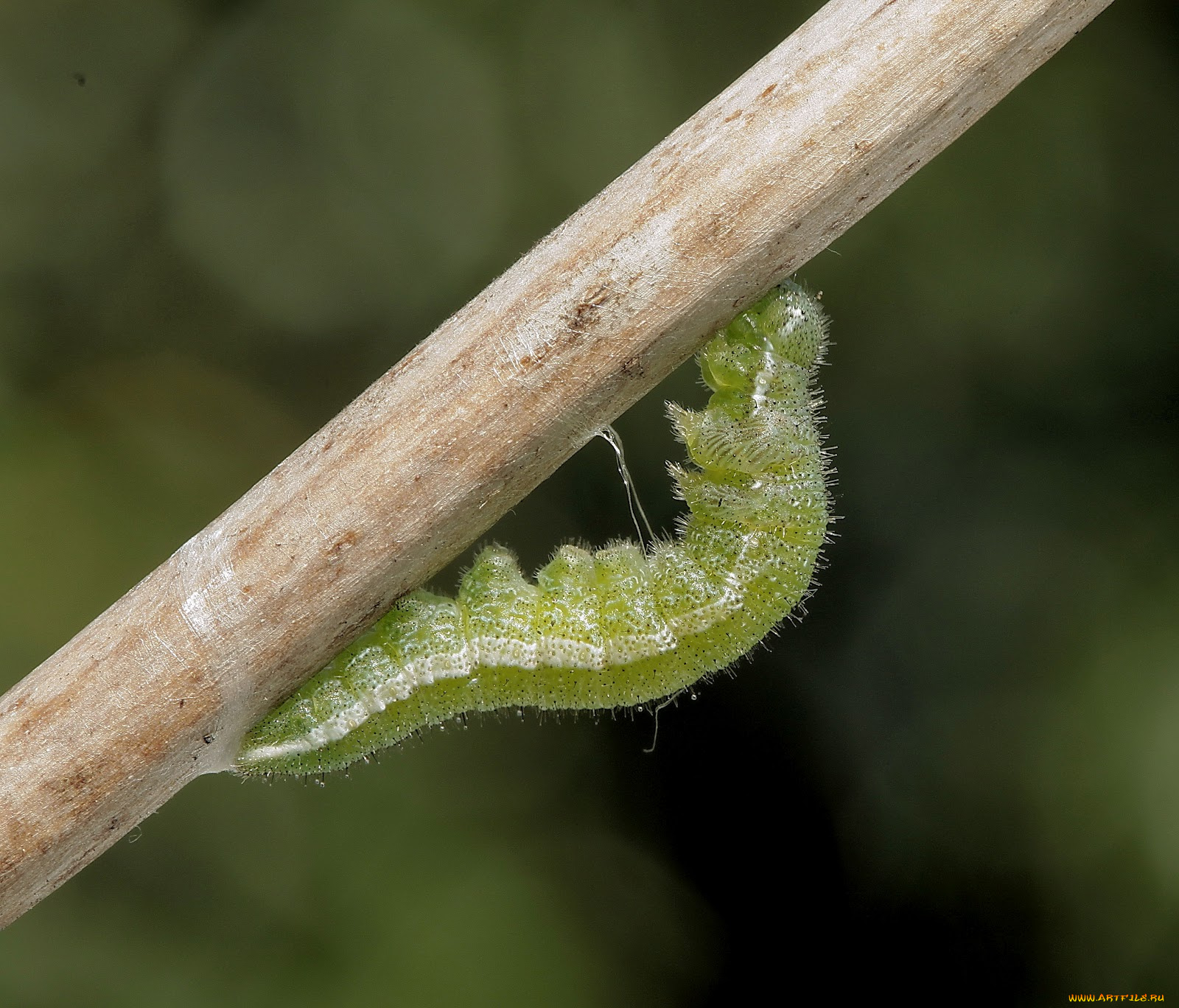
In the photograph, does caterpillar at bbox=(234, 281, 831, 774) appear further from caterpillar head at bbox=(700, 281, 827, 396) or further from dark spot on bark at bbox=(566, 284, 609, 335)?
dark spot on bark at bbox=(566, 284, 609, 335)

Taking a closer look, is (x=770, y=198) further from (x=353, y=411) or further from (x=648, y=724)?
(x=648, y=724)

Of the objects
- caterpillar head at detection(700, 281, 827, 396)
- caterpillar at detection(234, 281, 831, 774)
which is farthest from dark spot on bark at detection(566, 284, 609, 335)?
caterpillar at detection(234, 281, 831, 774)

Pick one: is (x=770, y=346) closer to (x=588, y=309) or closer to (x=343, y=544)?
(x=588, y=309)

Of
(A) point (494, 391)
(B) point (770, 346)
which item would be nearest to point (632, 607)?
(B) point (770, 346)

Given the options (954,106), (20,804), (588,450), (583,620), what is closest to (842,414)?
(588,450)

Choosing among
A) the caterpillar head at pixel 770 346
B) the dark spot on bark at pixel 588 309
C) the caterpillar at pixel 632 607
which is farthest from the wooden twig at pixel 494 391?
the caterpillar at pixel 632 607
